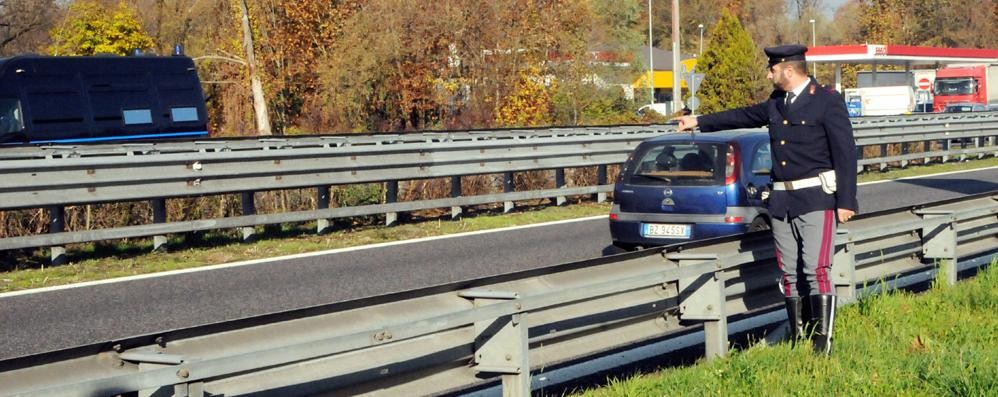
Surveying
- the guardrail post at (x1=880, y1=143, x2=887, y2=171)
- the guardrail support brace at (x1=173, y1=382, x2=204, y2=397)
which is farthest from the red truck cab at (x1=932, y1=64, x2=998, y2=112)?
the guardrail support brace at (x1=173, y1=382, x2=204, y2=397)

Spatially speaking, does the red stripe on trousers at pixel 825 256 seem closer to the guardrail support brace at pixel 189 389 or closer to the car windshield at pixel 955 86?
the guardrail support brace at pixel 189 389

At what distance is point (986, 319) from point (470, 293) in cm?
461

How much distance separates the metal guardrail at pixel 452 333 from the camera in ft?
14.4

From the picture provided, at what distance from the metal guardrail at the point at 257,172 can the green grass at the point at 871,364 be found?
27.5 ft

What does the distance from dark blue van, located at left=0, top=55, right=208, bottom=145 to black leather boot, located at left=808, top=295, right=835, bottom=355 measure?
913 inches

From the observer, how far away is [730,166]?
12.2m

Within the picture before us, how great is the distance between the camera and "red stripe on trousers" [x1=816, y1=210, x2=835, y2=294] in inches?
295

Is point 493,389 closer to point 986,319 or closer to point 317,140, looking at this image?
point 986,319

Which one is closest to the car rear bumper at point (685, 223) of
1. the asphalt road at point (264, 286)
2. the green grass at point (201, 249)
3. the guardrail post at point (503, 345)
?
the asphalt road at point (264, 286)

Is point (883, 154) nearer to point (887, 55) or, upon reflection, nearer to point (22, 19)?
point (22, 19)

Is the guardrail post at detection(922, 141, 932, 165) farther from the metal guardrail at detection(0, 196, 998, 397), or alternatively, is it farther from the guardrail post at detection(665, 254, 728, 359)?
the guardrail post at detection(665, 254, 728, 359)

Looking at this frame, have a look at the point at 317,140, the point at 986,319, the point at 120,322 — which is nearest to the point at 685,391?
the point at 986,319

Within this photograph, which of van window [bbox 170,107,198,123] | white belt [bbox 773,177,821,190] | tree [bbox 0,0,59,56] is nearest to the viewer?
white belt [bbox 773,177,821,190]

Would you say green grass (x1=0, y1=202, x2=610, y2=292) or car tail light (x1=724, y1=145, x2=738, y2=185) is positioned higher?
car tail light (x1=724, y1=145, x2=738, y2=185)
